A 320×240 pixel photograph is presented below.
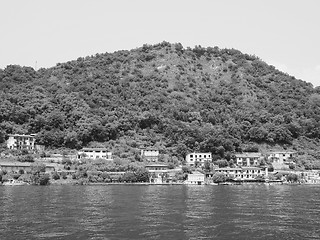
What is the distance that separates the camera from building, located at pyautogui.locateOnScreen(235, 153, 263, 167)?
103 metres

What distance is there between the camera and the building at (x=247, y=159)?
103 meters

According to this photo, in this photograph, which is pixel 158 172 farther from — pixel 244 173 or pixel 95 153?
pixel 244 173

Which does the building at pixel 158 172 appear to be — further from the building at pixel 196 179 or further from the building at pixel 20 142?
the building at pixel 20 142

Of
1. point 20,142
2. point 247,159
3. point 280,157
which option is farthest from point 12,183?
point 280,157

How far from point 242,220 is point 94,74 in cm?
11158

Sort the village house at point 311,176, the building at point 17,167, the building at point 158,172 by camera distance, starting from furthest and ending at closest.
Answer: the village house at point 311,176 → the building at point 158,172 → the building at point 17,167

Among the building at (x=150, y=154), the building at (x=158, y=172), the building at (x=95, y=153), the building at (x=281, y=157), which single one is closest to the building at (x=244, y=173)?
the building at (x=281, y=157)

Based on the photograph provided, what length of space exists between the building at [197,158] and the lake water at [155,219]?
49.0m

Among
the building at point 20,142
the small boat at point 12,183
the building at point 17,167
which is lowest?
the small boat at point 12,183

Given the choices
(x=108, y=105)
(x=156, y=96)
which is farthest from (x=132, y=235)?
(x=156, y=96)

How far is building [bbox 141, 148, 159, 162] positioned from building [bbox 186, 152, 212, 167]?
25.2 feet

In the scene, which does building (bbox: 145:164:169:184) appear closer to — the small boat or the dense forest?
the dense forest

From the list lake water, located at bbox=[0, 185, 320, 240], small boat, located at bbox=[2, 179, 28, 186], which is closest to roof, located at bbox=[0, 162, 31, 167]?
small boat, located at bbox=[2, 179, 28, 186]

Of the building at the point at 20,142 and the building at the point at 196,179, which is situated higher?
the building at the point at 20,142
